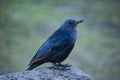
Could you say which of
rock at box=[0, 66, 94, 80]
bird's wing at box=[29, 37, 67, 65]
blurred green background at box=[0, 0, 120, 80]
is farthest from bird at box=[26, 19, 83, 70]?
blurred green background at box=[0, 0, 120, 80]

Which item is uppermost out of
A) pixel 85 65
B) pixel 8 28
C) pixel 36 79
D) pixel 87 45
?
pixel 8 28

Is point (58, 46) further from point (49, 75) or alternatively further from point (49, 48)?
point (49, 75)

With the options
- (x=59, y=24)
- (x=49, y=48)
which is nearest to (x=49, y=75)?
(x=49, y=48)

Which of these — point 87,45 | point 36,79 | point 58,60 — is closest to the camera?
point 36,79

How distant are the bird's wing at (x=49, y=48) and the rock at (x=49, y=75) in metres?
0.13

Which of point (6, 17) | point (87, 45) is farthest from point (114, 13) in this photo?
point (6, 17)

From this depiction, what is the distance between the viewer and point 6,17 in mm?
11391

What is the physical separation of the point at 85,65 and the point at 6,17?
2.85 m

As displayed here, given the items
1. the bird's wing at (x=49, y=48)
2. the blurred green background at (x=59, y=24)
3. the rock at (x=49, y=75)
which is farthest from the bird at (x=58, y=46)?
the blurred green background at (x=59, y=24)

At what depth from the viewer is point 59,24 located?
1085 centimetres

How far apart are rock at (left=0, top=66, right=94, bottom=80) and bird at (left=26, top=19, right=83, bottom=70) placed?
0.37 ft

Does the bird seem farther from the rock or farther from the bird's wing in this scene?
the rock

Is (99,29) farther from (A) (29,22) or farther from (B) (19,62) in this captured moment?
(B) (19,62)

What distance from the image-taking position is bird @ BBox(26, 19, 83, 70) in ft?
16.9
